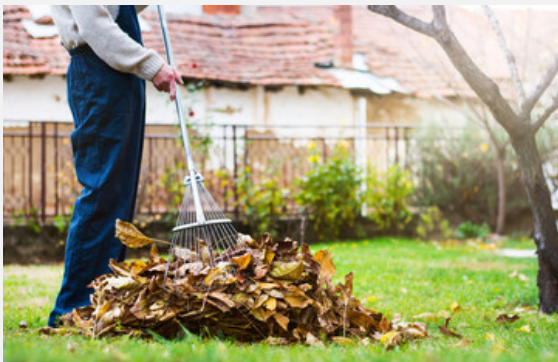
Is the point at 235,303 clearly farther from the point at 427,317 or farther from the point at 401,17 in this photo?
the point at 401,17

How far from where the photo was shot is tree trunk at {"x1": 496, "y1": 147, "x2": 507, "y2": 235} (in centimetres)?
811

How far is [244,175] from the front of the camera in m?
7.78

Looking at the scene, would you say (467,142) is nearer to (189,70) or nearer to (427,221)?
(427,221)

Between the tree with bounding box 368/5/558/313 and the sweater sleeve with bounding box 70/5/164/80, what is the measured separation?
1157 mm

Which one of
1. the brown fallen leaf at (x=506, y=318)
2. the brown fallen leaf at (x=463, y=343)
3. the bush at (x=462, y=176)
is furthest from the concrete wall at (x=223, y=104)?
the brown fallen leaf at (x=463, y=343)

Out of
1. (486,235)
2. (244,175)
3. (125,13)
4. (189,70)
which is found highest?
(189,70)

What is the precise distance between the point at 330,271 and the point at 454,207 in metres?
6.51

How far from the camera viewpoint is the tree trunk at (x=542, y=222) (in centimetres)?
323

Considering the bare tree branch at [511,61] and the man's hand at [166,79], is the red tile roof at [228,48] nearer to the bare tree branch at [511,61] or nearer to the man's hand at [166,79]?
the bare tree branch at [511,61]

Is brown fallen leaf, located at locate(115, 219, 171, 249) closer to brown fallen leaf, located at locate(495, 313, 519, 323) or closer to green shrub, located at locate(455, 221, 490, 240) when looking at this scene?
brown fallen leaf, located at locate(495, 313, 519, 323)

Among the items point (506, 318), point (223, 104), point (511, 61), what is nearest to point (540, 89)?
point (511, 61)

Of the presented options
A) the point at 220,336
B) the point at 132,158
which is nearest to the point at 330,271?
the point at 220,336

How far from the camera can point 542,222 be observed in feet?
10.7

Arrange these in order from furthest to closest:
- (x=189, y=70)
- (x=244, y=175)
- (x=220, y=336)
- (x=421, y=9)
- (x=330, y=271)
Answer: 1. (x=189, y=70)
2. (x=244, y=175)
3. (x=421, y=9)
4. (x=330, y=271)
5. (x=220, y=336)
